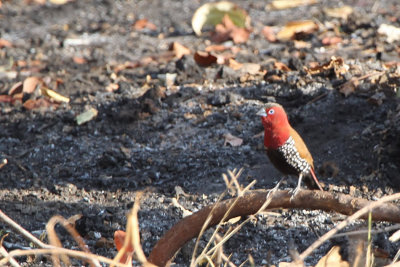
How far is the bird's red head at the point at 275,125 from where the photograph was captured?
12.1 ft

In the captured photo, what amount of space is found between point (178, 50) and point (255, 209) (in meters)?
3.37

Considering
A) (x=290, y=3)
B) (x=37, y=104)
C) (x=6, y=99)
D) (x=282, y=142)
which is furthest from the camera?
(x=290, y=3)

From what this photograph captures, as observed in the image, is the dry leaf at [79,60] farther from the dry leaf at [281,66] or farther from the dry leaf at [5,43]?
the dry leaf at [281,66]

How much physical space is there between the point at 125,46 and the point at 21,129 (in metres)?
2.07

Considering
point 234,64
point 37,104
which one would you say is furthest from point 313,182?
point 37,104

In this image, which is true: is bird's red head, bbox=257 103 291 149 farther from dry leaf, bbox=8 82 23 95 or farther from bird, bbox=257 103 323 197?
dry leaf, bbox=8 82 23 95

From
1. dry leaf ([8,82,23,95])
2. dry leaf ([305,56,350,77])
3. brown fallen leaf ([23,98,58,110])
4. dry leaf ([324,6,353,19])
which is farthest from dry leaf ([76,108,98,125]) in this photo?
dry leaf ([324,6,353,19])

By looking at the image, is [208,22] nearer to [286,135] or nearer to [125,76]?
[125,76]

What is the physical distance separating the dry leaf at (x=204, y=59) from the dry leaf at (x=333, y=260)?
2.79 meters

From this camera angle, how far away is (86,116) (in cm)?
515

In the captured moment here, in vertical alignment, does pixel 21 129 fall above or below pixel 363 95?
below

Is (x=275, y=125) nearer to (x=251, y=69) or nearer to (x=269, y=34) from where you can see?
(x=251, y=69)

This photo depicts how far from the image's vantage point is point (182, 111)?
199 inches

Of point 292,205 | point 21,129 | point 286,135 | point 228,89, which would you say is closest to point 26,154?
point 21,129
